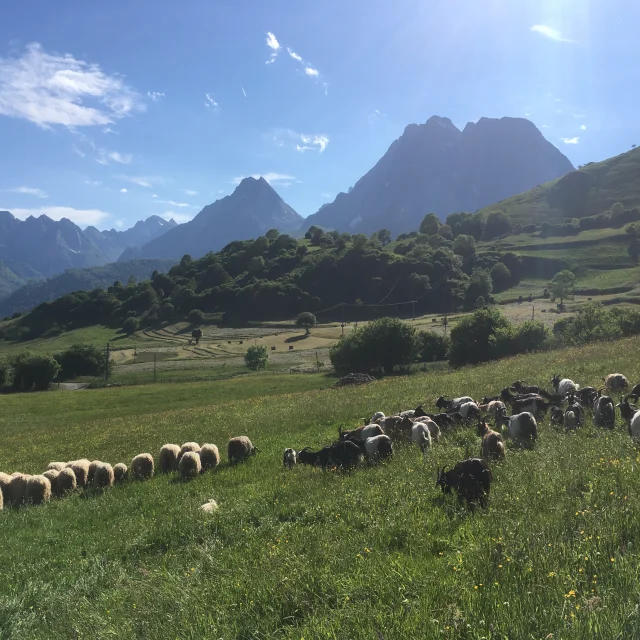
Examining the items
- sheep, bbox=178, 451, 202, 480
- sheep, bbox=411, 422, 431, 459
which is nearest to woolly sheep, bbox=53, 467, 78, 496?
sheep, bbox=178, 451, 202, 480

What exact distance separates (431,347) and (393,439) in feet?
228

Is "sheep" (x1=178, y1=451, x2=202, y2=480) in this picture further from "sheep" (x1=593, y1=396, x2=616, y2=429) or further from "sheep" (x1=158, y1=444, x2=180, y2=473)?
"sheep" (x1=593, y1=396, x2=616, y2=429)

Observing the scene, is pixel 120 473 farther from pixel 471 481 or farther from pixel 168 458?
pixel 471 481

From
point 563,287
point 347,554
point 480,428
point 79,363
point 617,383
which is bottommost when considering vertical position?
point 79,363

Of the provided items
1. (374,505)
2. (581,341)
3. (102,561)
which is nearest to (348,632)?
(374,505)

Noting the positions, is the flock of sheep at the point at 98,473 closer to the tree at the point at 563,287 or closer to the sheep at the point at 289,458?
A: the sheep at the point at 289,458

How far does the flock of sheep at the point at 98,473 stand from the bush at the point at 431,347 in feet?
218

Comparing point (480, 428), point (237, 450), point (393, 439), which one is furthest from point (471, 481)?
point (237, 450)

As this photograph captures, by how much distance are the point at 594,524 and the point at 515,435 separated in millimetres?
6995

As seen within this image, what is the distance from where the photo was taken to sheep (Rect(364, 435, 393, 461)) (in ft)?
43.2

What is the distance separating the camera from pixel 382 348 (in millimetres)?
75500

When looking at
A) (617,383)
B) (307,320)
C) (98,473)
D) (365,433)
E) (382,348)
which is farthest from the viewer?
(307,320)

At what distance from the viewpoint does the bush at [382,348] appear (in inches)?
2958

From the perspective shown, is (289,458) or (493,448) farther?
(289,458)
